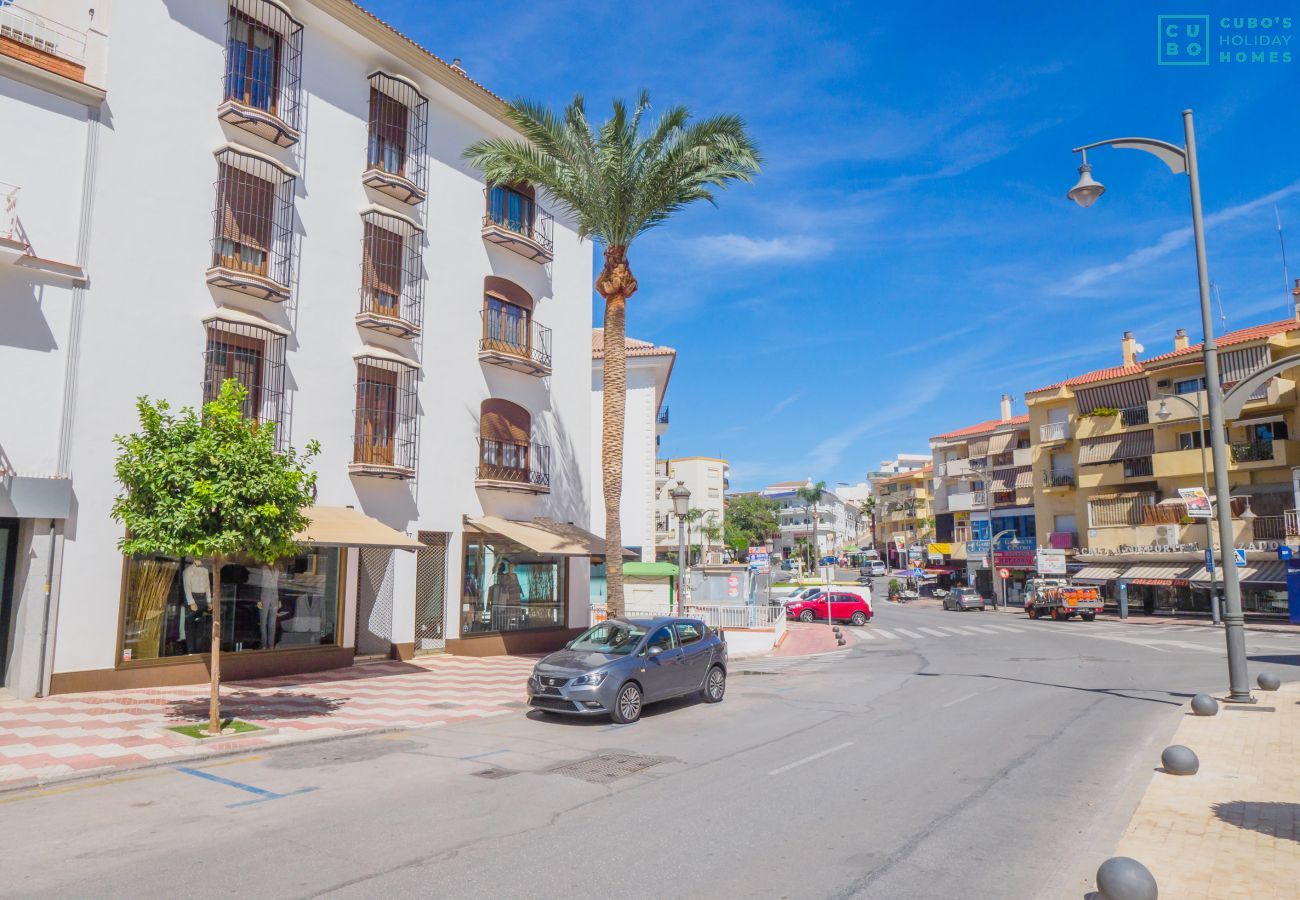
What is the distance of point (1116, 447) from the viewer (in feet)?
164

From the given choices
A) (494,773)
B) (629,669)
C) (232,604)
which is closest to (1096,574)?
(629,669)

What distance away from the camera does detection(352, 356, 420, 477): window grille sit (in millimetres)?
19219

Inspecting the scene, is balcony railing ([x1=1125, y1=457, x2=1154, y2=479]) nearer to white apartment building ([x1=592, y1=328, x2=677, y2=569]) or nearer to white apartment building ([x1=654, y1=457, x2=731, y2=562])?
white apartment building ([x1=592, y1=328, x2=677, y2=569])

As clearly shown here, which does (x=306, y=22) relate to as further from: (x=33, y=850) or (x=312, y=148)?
(x=33, y=850)

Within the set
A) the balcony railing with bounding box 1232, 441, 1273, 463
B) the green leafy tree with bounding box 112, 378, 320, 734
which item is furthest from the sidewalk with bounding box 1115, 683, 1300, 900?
the balcony railing with bounding box 1232, 441, 1273, 463

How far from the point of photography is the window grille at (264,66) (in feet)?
56.4

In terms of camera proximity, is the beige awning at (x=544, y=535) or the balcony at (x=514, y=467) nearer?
the beige awning at (x=544, y=535)

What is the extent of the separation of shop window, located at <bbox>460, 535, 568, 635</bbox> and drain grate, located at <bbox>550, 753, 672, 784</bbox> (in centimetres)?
1133

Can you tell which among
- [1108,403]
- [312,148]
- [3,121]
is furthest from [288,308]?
[1108,403]

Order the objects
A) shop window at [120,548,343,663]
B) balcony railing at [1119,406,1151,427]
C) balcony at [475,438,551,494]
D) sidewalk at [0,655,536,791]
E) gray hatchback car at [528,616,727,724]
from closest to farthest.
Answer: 1. sidewalk at [0,655,536,791]
2. gray hatchback car at [528,616,727,724]
3. shop window at [120,548,343,663]
4. balcony at [475,438,551,494]
5. balcony railing at [1119,406,1151,427]

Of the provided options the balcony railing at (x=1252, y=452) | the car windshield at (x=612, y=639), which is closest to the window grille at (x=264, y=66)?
the car windshield at (x=612, y=639)

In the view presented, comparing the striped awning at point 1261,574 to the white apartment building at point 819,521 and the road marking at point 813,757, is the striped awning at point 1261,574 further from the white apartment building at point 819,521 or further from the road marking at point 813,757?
the white apartment building at point 819,521

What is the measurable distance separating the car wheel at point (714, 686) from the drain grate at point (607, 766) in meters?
4.84

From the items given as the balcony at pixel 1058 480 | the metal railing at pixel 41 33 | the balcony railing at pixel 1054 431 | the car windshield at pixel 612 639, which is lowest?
the car windshield at pixel 612 639
